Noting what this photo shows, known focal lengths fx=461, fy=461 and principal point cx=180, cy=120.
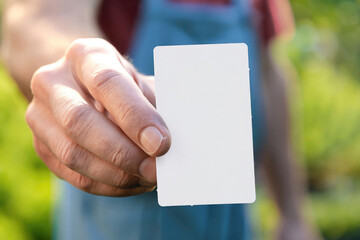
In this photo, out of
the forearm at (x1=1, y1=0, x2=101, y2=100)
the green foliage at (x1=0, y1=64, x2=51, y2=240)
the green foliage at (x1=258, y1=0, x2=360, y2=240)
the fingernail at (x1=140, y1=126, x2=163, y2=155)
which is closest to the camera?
the fingernail at (x1=140, y1=126, x2=163, y2=155)

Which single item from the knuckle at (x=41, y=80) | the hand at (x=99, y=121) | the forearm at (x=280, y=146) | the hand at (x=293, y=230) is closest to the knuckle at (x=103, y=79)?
the hand at (x=99, y=121)

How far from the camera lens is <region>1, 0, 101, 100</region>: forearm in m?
0.95

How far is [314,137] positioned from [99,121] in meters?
4.17

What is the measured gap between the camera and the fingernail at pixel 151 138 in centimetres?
58

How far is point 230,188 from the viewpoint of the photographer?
0.64 m

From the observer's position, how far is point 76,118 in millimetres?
605

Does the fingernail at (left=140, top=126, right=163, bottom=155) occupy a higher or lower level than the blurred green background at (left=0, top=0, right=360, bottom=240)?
higher

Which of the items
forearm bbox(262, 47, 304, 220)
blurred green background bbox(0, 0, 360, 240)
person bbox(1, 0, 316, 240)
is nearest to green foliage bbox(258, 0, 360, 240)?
blurred green background bbox(0, 0, 360, 240)

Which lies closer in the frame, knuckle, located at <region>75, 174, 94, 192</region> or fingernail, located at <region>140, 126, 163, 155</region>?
fingernail, located at <region>140, 126, 163, 155</region>

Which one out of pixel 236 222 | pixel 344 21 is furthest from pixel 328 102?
pixel 236 222

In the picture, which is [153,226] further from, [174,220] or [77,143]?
[77,143]

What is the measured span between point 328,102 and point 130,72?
14.2 feet

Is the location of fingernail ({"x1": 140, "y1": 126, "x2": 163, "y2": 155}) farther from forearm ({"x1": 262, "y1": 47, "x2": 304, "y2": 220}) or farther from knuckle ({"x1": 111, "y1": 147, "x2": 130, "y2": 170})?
forearm ({"x1": 262, "y1": 47, "x2": 304, "y2": 220})

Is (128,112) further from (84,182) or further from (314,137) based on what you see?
(314,137)
